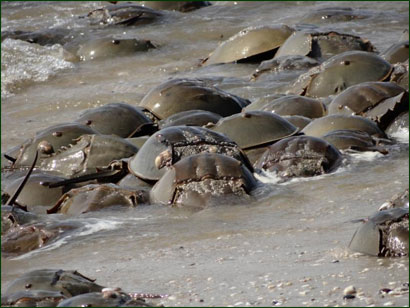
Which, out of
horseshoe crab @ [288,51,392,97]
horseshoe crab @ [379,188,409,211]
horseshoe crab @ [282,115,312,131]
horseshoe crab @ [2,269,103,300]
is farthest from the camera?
horseshoe crab @ [288,51,392,97]

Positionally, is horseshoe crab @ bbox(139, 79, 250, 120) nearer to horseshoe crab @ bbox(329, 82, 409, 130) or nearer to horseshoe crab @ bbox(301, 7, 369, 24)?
horseshoe crab @ bbox(329, 82, 409, 130)

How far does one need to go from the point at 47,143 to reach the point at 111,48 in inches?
138

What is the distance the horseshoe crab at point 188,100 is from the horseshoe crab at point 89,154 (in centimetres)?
73

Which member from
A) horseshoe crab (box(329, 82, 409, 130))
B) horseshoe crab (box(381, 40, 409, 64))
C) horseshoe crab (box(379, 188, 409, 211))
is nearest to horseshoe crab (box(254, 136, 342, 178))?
horseshoe crab (box(329, 82, 409, 130))

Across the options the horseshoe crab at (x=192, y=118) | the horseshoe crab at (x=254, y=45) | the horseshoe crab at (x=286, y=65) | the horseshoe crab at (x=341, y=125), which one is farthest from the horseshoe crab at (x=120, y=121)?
the horseshoe crab at (x=254, y=45)

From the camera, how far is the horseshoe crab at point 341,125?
5309 mm

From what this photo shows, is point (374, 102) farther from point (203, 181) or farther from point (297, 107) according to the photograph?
point (203, 181)

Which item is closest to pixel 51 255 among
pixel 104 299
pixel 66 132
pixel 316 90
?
pixel 104 299

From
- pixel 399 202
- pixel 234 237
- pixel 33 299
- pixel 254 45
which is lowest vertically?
pixel 254 45

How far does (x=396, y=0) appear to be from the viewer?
997 centimetres

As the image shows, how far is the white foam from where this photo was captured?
8.40 metres

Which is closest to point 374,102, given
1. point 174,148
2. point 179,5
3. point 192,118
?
point 192,118

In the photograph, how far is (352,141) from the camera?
202 inches

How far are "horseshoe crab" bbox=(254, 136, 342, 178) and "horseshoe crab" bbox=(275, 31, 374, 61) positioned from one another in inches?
103
